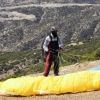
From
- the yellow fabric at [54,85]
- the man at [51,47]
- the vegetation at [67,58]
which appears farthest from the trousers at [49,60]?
the yellow fabric at [54,85]

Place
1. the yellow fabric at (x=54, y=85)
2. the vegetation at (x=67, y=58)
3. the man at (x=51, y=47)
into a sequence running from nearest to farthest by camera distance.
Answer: the yellow fabric at (x=54, y=85) < the man at (x=51, y=47) < the vegetation at (x=67, y=58)

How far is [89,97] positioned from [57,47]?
3.38 meters

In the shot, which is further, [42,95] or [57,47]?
[57,47]

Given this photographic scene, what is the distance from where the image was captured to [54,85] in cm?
965

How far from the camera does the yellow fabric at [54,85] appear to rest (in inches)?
369

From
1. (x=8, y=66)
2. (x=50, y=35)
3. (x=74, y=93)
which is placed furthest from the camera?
(x=8, y=66)

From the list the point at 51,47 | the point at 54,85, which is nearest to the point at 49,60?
the point at 51,47

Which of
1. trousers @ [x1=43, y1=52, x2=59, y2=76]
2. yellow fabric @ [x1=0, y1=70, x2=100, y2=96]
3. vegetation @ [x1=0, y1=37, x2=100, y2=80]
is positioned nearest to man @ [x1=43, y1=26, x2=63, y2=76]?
trousers @ [x1=43, y1=52, x2=59, y2=76]

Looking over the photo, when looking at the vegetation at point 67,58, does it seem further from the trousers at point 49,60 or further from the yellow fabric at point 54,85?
the yellow fabric at point 54,85

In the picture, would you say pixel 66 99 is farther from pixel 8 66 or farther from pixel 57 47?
pixel 8 66

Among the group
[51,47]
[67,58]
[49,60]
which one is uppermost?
[51,47]

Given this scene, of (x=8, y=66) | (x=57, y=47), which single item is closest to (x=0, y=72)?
(x=8, y=66)

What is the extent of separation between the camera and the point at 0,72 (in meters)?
120

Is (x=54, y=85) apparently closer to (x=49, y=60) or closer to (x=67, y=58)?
(x=49, y=60)
